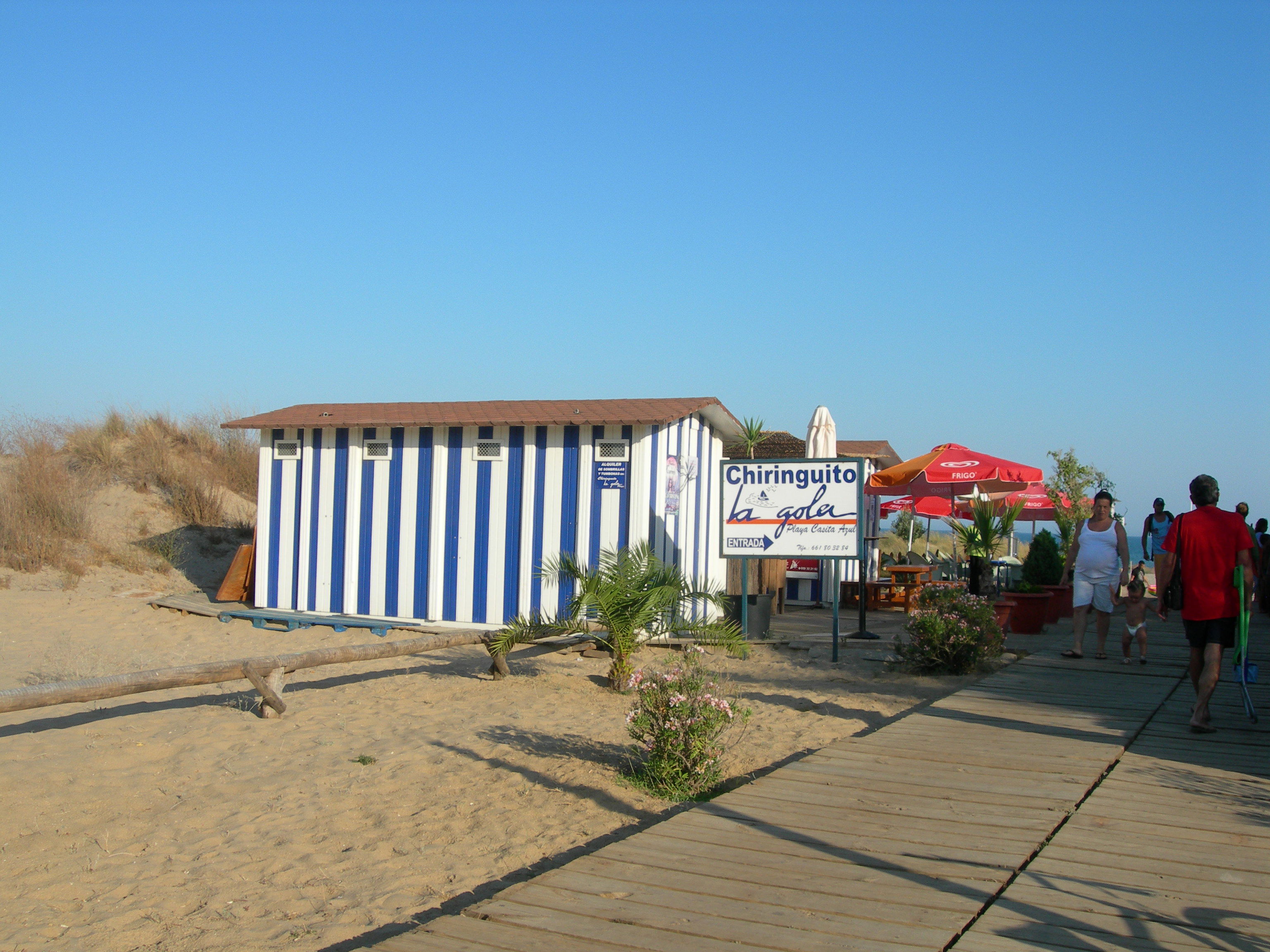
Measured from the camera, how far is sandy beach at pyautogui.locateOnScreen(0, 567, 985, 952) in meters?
4.02

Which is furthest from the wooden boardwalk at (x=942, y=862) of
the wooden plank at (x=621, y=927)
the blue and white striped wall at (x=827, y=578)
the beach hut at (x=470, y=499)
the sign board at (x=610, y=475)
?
the blue and white striped wall at (x=827, y=578)

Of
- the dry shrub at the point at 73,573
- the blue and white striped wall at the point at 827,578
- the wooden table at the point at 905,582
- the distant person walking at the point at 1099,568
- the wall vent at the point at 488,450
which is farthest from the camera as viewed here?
the blue and white striped wall at the point at 827,578

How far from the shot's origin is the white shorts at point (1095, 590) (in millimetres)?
9344

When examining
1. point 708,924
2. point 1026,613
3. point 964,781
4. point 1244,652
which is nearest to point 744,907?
point 708,924

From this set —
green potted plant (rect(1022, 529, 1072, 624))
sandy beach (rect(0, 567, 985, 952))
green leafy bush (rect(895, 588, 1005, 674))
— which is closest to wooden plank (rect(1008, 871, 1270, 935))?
sandy beach (rect(0, 567, 985, 952))

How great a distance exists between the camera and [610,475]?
39.4 feet

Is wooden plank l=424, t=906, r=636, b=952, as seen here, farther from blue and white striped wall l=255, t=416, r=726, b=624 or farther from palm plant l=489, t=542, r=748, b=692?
blue and white striped wall l=255, t=416, r=726, b=624

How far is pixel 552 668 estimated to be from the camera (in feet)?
33.8

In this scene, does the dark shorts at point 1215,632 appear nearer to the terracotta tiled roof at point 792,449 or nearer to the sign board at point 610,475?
the sign board at point 610,475

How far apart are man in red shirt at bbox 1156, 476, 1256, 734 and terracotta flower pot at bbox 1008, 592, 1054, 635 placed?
599cm

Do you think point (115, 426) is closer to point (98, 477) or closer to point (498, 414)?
point (98, 477)

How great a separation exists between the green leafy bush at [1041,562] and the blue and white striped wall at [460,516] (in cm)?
443

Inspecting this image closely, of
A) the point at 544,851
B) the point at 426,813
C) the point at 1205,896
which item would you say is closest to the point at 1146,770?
the point at 1205,896

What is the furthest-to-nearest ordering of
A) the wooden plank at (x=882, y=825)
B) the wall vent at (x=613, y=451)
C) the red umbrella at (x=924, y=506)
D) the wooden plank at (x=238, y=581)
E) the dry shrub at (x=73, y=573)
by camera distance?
the red umbrella at (x=924, y=506)
the dry shrub at (x=73, y=573)
the wooden plank at (x=238, y=581)
the wall vent at (x=613, y=451)
the wooden plank at (x=882, y=825)
